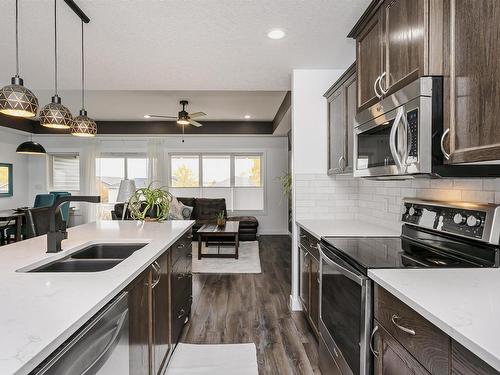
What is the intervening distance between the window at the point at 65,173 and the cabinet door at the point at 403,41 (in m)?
8.01

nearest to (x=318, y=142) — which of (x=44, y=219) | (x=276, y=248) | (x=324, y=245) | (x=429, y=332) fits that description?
(x=324, y=245)

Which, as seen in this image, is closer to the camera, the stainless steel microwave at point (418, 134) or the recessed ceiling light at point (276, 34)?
the stainless steel microwave at point (418, 134)

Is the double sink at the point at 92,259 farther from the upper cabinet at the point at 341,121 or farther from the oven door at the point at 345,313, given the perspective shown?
the upper cabinet at the point at 341,121

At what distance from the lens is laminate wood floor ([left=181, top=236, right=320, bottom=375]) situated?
7.54 ft

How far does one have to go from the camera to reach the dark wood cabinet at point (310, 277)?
7.88 feet

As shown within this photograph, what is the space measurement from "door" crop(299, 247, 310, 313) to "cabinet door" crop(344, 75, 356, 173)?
85 centimetres

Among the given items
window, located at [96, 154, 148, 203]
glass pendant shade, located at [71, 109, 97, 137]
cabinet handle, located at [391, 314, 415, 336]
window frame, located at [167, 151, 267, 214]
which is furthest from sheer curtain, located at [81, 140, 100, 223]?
cabinet handle, located at [391, 314, 415, 336]

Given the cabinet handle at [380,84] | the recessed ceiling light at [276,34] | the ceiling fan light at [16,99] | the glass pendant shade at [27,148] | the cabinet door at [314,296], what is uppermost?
the recessed ceiling light at [276,34]

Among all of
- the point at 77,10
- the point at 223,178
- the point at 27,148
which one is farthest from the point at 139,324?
the point at 223,178

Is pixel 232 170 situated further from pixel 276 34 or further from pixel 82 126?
pixel 276 34

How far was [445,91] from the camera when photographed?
133 centimetres

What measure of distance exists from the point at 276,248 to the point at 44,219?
402cm

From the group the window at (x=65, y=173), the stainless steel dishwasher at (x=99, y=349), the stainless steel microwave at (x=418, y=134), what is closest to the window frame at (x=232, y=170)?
the window at (x=65, y=173)

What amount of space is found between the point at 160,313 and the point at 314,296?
1.21 m
